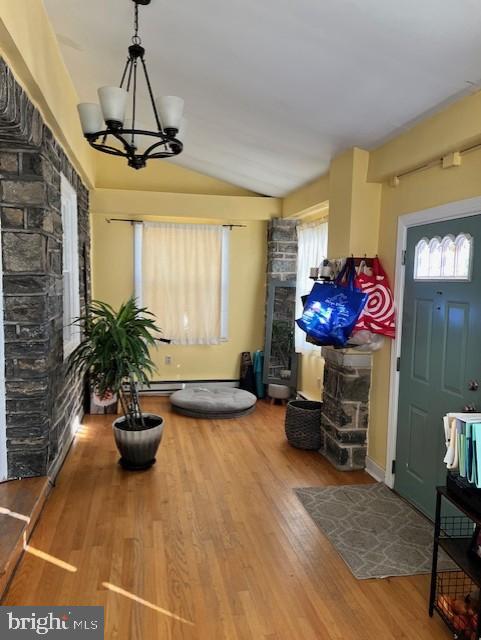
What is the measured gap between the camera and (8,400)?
3025mm

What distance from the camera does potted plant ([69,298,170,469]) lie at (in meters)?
3.50

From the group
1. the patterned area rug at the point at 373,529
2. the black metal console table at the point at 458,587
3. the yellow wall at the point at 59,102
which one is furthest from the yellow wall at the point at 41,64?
the patterned area rug at the point at 373,529

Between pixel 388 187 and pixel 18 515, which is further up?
pixel 388 187

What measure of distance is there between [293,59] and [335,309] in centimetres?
172

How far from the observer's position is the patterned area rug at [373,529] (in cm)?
255

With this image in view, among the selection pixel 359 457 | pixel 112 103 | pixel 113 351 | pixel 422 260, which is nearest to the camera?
pixel 112 103

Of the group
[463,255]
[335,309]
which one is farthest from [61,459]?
[463,255]

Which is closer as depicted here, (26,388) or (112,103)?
(112,103)

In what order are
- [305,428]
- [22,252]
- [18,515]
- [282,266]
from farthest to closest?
[282,266] < [305,428] < [22,252] < [18,515]

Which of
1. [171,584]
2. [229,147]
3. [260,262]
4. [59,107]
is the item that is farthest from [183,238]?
[171,584]

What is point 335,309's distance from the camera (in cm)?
351

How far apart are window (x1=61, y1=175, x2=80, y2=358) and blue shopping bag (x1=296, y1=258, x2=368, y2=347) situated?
2.02 metres

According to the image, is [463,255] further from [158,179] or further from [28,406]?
[158,179]

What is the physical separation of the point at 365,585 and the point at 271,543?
582 millimetres
